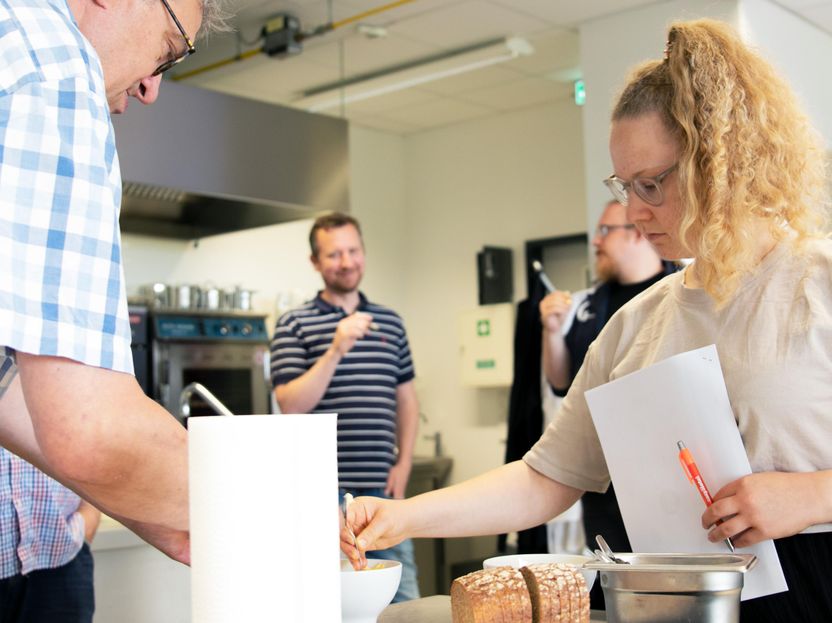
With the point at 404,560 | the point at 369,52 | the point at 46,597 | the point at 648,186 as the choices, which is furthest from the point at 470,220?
the point at 648,186

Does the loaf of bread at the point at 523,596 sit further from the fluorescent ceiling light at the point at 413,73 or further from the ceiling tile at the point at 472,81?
the ceiling tile at the point at 472,81

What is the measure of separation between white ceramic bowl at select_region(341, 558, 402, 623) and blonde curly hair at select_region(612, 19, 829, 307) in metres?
0.59

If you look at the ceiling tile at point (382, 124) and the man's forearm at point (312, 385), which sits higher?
the ceiling tile at point (382, 124)

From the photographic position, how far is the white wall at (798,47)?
157 inches

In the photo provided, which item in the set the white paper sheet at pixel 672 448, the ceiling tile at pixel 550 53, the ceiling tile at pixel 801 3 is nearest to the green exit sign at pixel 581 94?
the ceiling tile at pixel 550 53

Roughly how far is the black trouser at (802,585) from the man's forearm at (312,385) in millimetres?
1982

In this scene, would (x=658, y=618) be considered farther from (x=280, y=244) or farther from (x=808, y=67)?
(x=280, y=244)

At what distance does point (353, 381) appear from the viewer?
323 centimetres

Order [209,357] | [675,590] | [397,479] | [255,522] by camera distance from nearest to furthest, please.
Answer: [255,522] < [675,590] < [397,479] < [209,357]

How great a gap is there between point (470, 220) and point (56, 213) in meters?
5.35

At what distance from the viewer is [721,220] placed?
51.7 inches

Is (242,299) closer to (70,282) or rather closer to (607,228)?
(607,228)

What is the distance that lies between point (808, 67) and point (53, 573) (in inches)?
144

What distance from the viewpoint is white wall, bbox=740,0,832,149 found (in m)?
3.99
